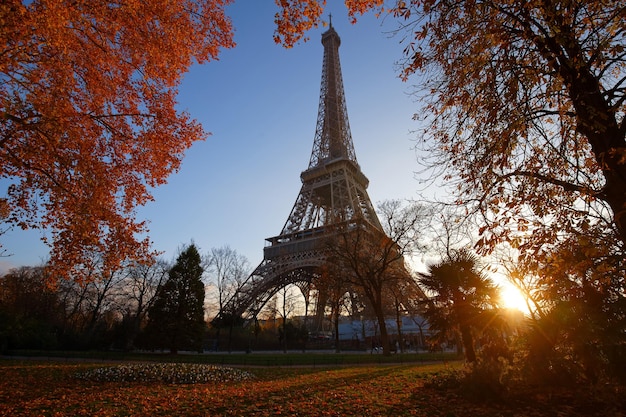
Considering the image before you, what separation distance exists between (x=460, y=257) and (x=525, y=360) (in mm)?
5697

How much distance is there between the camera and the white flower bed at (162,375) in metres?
10.9

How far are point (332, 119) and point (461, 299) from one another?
2004 inches

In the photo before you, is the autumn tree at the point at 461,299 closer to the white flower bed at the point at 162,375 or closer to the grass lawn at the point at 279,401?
the grass lawn at the point at 279,401

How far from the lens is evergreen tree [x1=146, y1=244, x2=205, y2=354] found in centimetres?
2898

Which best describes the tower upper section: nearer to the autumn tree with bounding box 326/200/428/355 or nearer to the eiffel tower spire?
the eiffel tower spire

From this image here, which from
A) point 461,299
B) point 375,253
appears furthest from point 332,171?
point 461,299

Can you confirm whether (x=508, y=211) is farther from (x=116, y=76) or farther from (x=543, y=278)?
(x=116, y=76)

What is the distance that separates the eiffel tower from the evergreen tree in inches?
301

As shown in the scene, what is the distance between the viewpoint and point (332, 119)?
60.3m

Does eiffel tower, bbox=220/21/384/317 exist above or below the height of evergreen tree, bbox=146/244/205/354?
above

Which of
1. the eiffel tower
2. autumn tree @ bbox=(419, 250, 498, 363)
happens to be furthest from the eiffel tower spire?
autumn tree @ bbox=(419, 250, 498, 363)

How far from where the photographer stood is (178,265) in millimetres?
32312

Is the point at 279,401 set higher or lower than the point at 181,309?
lower

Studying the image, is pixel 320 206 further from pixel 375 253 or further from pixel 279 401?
pixel 279 401
